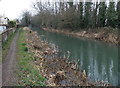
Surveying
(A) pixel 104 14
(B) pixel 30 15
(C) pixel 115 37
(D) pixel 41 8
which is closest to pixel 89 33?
(A) pixel 104 14

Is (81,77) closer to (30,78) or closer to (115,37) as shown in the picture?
(30,78)

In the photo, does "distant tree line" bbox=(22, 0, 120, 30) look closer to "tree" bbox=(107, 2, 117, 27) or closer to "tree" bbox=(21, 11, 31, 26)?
"tree" bbox=(107, 2, 117, 27)

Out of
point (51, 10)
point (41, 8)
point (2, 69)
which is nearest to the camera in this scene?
point (2, 69)

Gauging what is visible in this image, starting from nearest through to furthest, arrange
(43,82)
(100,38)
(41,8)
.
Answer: (43,82) < (100,38) < (41,8)

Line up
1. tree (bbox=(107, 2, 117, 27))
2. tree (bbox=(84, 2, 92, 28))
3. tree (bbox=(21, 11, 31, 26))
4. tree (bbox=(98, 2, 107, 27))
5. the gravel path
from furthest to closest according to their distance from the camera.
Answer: tree (bbox=(21, 11, 31, 26)) → tree (bbox=(84, 2, 92, 28)) → tree (bbox=(98, 2, 107, 27)) → tree (bbox=(107, 2, 117, 27)) → the gravel path

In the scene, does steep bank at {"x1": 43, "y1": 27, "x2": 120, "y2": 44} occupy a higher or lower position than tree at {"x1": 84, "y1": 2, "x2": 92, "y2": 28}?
lower

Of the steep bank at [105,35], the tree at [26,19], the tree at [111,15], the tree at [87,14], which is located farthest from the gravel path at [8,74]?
the tree at [26,19]

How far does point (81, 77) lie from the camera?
29.6 feet

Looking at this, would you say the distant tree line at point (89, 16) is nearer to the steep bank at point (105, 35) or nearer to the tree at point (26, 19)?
the steep bank at point (105, 35)

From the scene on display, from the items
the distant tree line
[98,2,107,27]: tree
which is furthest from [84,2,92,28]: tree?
[98,2,107,27]: tree

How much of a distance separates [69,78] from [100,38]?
20.6m

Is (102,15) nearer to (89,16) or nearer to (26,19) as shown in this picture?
(89,16)

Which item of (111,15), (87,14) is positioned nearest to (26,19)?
(87,14)

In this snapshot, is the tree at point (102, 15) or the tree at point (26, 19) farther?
the tree at point (26, 19)
